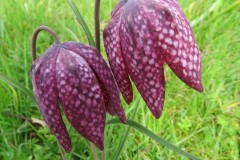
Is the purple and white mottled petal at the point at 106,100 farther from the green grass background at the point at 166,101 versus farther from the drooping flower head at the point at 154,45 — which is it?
the green grass background at the point at 166,101

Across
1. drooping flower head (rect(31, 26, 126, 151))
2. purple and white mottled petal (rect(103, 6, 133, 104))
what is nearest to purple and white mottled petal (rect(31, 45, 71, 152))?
drooping flower head (rect(31, 26, 126, 151))

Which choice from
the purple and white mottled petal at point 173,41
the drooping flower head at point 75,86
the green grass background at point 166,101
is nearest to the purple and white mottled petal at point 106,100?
the drooping flower head at point 75,86

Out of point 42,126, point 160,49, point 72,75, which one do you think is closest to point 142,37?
point 160,49

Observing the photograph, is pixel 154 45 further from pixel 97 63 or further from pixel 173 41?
pixel 97 63

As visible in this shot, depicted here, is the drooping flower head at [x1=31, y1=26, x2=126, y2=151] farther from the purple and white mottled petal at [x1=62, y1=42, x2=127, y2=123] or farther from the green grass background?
the green grass background

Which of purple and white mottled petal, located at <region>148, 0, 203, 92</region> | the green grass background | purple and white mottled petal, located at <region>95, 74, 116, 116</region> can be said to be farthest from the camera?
the green grass background

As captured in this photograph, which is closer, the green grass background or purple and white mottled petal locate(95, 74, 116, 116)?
purple and white mottled petal locate(95, 74, 116, 116)

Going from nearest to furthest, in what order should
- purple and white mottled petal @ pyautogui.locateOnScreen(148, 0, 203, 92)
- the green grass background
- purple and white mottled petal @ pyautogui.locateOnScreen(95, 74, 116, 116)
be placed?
1. purple and white mottled petal @ pyautogui.locateOnScreen(148, 0, 203, 92)
2. purple and white mottled petal @ pyautogui.locateOnScreen(95, 74, 116, 116)
3. the green grass background

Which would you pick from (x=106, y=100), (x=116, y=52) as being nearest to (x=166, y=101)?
(x=106, y=100)
